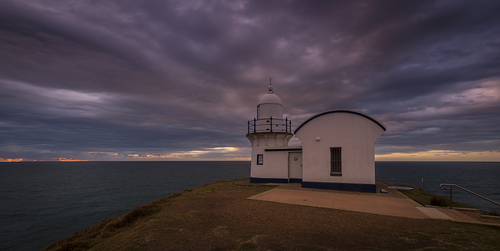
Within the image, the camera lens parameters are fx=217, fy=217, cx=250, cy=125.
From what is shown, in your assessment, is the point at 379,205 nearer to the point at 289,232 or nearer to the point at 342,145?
the point at 342,145

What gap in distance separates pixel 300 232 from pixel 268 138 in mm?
13071

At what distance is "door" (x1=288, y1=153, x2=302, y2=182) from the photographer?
59.5 ft

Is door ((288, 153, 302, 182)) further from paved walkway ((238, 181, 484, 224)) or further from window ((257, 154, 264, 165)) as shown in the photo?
paved walkway ((238, 181, 484, 224))

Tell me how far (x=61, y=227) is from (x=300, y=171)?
18.5m

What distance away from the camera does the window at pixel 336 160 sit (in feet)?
48.5

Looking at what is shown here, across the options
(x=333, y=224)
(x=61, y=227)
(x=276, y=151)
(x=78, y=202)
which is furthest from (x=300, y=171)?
(x=78, y=202)

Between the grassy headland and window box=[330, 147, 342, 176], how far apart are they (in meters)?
6.38

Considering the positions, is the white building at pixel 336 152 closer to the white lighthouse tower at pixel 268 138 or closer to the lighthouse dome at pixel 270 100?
the white lighthouse tower at pixel 268 138

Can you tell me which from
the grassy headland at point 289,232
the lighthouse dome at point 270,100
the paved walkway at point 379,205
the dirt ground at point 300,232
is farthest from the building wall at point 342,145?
the dirt ground at point 300,232

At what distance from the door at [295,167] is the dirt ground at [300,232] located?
359 inches

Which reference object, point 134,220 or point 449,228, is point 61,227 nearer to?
point 134,220

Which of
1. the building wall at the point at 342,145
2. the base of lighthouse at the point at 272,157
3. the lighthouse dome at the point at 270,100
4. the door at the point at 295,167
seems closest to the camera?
the building wall at the point at 342,145

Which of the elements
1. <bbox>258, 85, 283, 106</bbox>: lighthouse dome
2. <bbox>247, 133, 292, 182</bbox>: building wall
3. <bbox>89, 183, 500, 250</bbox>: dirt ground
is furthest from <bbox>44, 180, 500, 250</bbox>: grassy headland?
<bbox>258, 85, 283, 106</bbox>: lighthouse dome

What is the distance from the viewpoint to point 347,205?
988cm
